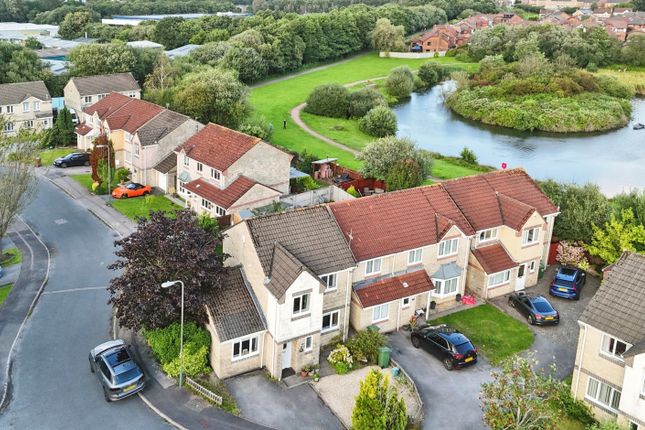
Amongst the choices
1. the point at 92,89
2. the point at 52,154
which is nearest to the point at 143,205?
the point at 52,154

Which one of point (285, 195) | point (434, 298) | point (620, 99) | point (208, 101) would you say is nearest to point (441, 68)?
point (620, 99)

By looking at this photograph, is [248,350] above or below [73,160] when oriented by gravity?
above

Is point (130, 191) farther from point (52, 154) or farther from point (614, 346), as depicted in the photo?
point (614, 346)

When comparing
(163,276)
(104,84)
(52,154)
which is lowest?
(52,154)

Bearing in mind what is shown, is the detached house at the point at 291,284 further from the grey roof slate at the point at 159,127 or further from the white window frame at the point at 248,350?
the grey roof slate at the point at 159,127

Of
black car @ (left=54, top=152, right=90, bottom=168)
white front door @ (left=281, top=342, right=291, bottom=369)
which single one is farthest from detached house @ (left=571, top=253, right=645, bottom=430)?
black car @ (left=54, top=152, right=90, bottom=168)

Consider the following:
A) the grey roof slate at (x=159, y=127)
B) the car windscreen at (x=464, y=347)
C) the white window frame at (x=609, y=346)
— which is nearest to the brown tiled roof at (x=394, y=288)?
the car windscreen at (x=464, y=347)

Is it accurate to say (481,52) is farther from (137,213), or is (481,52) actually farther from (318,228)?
(318,228)

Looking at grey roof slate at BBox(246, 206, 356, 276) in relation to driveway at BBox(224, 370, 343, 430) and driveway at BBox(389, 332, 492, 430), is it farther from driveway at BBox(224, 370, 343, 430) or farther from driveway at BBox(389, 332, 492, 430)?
driveway at BBox(389, 332, 492, 430)
